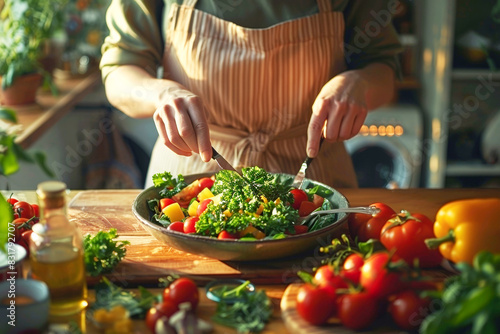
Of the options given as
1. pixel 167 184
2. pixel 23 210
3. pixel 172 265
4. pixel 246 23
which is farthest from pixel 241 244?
pixel 246 23

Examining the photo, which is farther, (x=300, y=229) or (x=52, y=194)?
(x=300, y=229)

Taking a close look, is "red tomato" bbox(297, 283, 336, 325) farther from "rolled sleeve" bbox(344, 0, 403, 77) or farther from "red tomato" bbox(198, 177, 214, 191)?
"rolled sleeve" bbox(344, 0, 403, 77)

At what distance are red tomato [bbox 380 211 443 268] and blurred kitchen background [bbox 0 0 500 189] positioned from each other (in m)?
2.08

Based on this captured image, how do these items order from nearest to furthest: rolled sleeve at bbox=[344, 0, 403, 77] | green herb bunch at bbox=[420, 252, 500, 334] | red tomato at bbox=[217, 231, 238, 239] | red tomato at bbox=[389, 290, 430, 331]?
green herb bunch at bbox=[420, 252, 500, 334] → red tomato at bbox=[389, 290, 430, 331] → red tomato at bbox=[217, 231, 238, 239] → rolled sleeve at bbox=[344, 0, 403, 77]

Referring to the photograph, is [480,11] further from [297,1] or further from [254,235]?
[254,235]

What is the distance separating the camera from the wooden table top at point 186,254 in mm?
1063

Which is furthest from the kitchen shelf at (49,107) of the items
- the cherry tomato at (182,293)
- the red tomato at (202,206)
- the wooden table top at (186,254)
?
the cherry tomato at (182,293)

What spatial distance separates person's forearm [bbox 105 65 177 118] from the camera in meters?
1.44

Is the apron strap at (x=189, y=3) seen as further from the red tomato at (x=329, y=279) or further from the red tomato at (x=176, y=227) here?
the red tomato at (x=329, y=279)

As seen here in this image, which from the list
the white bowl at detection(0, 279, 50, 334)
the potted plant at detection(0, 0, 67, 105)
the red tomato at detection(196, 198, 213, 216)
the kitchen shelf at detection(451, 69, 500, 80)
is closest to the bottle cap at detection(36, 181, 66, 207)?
the white bowl at detection(0, 279, 50, 334)

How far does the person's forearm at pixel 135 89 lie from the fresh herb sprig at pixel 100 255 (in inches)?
16.8

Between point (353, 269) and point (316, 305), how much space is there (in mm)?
103

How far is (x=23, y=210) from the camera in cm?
124

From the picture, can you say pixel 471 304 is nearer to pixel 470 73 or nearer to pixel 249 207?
pixel 249 207
